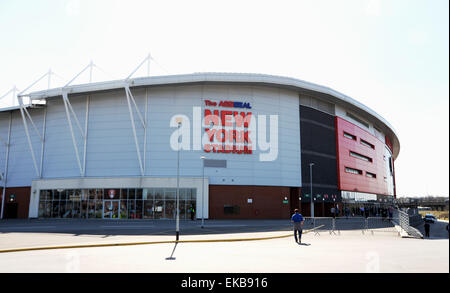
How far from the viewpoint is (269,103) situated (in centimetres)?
4200

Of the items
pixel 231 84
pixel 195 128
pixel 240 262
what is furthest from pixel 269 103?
pixel 240 262

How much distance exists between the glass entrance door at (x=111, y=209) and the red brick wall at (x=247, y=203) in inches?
413

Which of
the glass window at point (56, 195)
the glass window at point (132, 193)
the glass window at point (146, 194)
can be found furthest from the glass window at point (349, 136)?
the glass window at point (56, 195)

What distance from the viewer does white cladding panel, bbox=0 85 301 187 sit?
39.0m

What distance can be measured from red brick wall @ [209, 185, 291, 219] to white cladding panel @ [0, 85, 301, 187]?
82 centimetres

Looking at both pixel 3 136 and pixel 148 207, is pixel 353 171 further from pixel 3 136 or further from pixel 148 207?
pixel 3 136

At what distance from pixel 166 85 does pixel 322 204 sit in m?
26.6

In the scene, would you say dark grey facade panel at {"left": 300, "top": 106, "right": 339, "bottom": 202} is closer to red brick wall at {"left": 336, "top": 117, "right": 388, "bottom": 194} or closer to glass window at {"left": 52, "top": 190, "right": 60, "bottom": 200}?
red brick wall at {"left": 336, "top": 117, "right": 388, "bottom": 194}

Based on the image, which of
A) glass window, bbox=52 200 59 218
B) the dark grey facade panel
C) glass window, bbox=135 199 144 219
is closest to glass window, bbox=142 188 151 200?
glass window, bbox=135 199 144 219

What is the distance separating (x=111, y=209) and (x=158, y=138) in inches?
378

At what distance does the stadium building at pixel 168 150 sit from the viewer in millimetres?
38344

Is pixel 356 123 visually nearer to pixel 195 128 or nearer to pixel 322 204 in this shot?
pixel 322 204

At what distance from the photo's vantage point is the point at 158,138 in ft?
129

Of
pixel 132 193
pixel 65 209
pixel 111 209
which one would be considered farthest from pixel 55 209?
pixel 132 193
